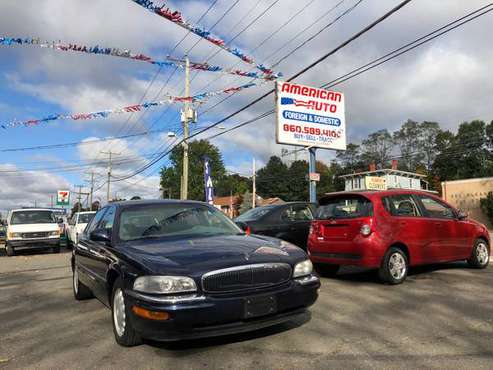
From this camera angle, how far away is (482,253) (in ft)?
30.8

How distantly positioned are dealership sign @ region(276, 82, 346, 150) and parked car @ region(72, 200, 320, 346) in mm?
11628

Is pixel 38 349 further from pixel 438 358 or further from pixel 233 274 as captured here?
pixel 438 358

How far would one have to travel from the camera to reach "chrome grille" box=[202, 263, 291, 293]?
4.14m

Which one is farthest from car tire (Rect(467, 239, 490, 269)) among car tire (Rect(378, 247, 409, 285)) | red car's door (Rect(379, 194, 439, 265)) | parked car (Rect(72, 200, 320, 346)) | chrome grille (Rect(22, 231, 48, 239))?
chrome grille (Rect(22, 231, 48, 239))

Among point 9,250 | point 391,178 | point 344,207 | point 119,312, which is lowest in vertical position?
point 9,250

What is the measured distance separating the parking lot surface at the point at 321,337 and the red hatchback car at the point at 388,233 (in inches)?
21.0

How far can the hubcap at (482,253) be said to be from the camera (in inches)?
366

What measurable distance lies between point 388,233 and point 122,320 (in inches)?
183

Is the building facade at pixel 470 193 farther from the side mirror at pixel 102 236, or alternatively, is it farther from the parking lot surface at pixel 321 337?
the side mirror at pixel 102 236

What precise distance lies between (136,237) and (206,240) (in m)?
0.89

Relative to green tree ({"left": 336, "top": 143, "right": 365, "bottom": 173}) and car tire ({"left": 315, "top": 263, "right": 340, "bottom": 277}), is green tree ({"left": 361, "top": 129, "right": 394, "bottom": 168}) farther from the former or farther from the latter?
car tire ({"left": 315, "top": 263, "right": 340, "bottom": 277})

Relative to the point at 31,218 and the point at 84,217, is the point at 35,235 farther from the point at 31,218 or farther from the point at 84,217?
the point at 84,217

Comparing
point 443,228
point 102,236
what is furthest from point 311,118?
point 102,236

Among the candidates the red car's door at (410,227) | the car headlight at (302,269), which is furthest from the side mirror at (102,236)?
the red car's door at (410,227)
